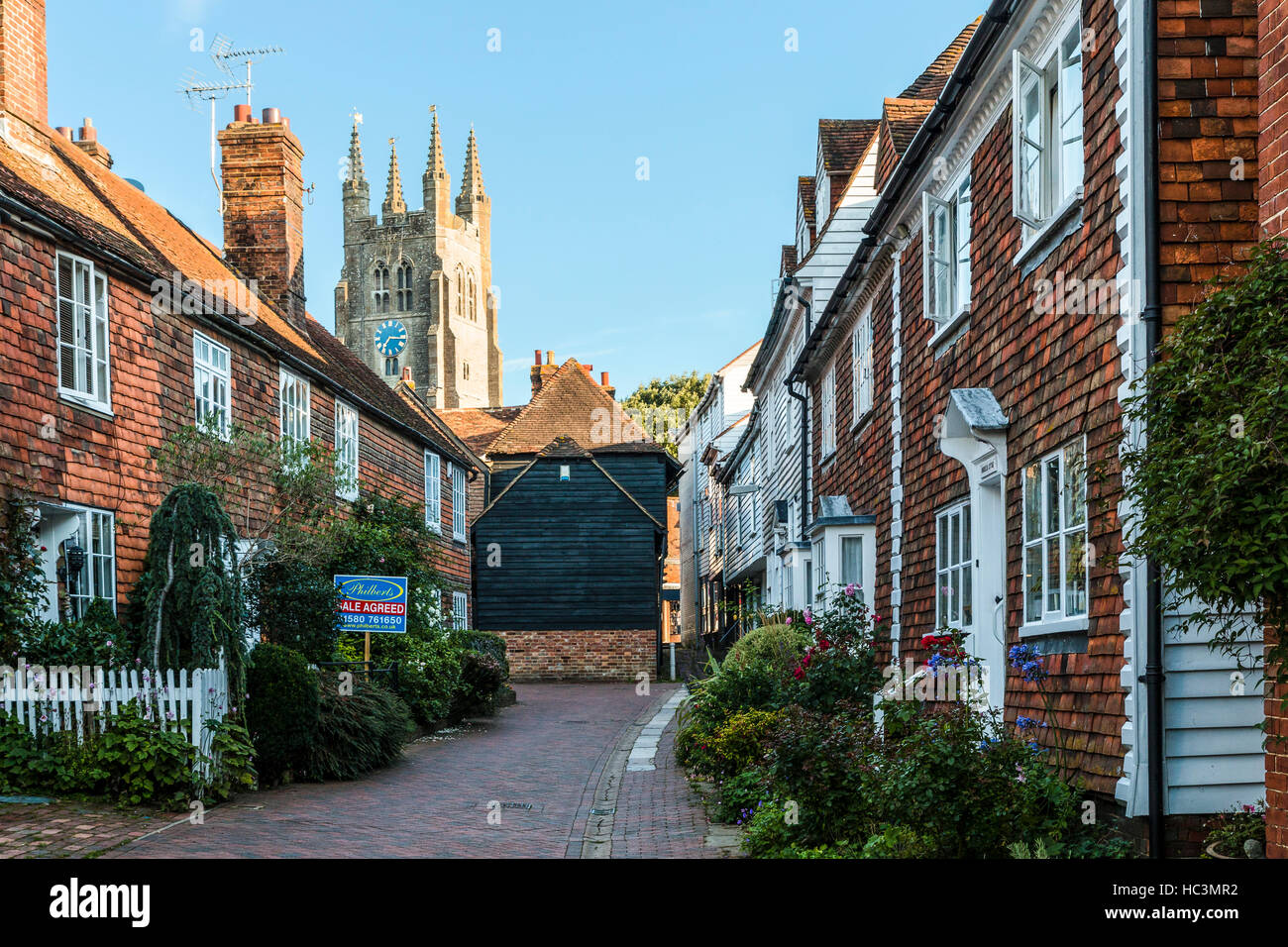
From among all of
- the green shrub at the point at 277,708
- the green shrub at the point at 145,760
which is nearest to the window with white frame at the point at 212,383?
the green shrub at the point at 277,708

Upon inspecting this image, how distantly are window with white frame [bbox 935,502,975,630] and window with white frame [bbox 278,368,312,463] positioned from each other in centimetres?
1003

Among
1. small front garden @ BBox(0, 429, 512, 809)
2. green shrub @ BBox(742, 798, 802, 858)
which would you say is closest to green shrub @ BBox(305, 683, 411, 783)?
small front garden @ BBox(0, 429, 512, 809)

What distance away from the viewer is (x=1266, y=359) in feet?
16.6

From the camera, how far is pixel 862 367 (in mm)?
16031

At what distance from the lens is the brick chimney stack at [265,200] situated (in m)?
22.5

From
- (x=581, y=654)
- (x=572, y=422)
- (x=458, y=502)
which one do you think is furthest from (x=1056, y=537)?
(x=572, y=422)

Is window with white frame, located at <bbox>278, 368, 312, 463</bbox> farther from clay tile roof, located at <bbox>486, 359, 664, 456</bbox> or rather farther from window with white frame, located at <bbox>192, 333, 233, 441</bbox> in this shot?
clay tile roof, located at <bbox>486, 359, 664, 456</bbox>

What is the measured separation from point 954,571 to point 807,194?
1322cm

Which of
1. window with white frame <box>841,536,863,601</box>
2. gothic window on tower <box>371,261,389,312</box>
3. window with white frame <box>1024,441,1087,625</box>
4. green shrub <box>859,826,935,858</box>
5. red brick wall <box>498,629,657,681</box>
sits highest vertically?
gothic window on tower <box>371,261,389,312</box>

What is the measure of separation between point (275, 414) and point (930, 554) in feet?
35.2

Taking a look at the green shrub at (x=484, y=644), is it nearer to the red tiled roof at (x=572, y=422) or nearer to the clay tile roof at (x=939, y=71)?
the clay tile roof at (x=939, y=71)

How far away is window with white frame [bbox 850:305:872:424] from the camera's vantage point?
15547mm

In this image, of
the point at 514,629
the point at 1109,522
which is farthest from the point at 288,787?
the point at 514,629

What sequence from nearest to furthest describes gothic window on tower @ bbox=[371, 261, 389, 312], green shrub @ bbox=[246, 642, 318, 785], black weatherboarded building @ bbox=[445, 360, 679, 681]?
green shrub @ bbox=[246, 642, 318, 785], black weatherboarded building @ bbox=[445, 360, 679, 681], gothic window on tower @ bbox=[371, 261, 389, 312]
